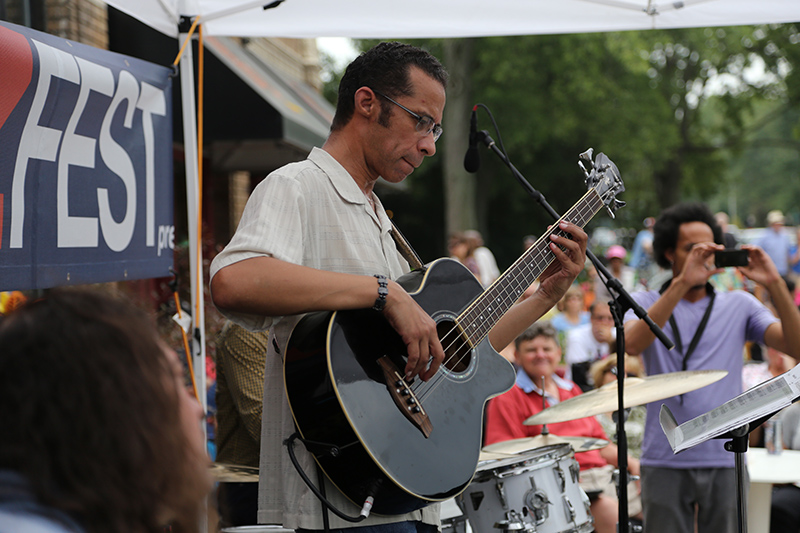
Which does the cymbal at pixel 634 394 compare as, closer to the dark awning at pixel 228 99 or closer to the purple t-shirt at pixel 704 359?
the purple t-shirt at pixel 704 359

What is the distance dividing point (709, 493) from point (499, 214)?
21.2 m

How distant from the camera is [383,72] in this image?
7.04ft

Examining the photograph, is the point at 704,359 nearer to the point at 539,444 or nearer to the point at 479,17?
the point at 539,444

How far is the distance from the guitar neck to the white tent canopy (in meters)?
1.40

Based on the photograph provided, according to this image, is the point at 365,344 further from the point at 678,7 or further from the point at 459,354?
the point at 678,7

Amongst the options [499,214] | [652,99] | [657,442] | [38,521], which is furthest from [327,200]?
[499,214]

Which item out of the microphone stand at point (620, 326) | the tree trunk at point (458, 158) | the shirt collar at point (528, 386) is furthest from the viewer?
the tree trunk at point (458, 158)

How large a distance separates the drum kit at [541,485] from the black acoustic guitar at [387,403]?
102 centimetres

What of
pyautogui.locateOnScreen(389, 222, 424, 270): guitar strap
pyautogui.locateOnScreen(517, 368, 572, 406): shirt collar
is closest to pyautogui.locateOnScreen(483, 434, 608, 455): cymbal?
pyautogui.locateOnScreen(517, 368, 572, 406): shirt collar

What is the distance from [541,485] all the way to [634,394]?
0.54m

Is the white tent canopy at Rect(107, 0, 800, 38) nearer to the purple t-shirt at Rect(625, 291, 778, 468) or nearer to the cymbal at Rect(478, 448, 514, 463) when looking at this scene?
the purple t-shirt at Rect(625, 291, 778, 468)

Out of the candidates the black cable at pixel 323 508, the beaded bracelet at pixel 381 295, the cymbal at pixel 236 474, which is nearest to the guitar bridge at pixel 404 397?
the beaded bracelet at pixel 381 295

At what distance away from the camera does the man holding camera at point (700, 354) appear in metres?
3.30

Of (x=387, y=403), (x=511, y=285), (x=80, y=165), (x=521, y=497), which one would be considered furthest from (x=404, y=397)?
(x=80, y=165)
